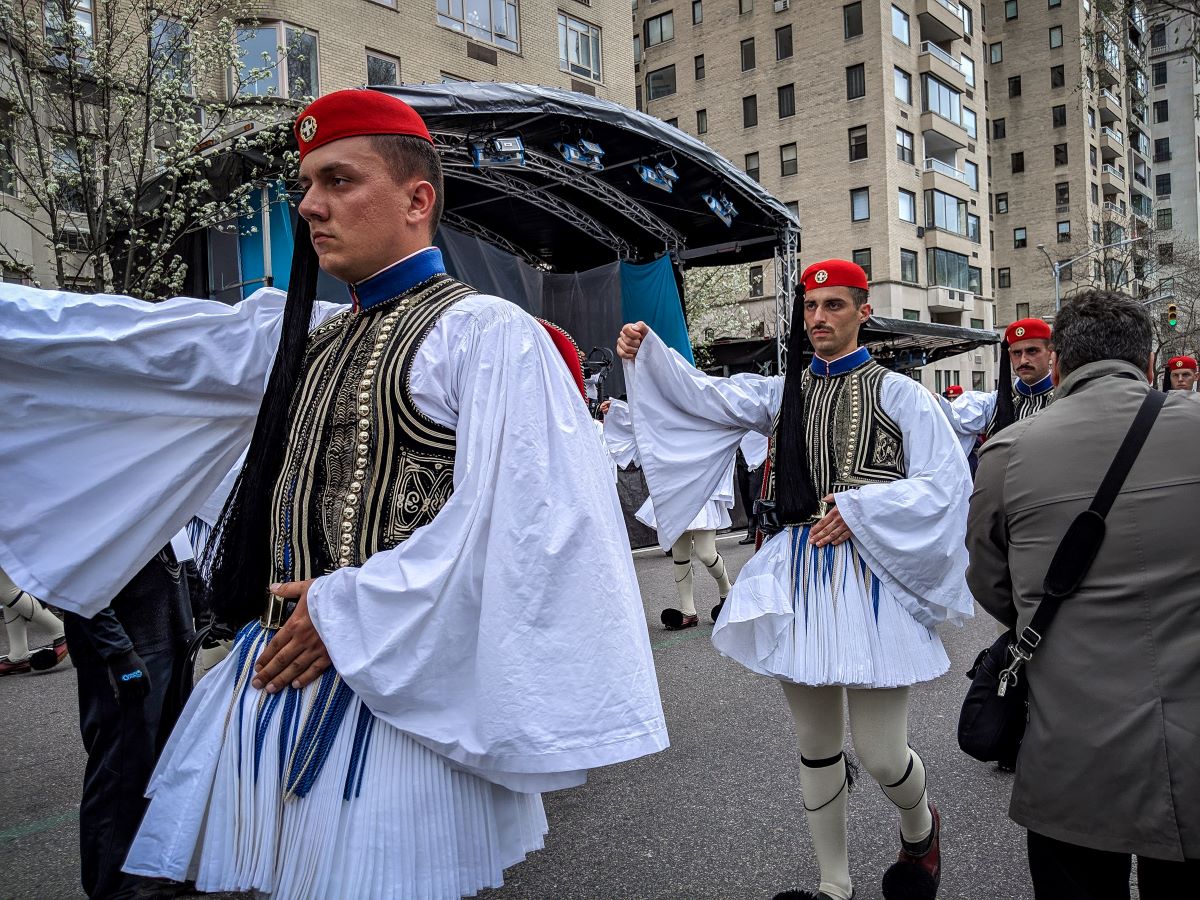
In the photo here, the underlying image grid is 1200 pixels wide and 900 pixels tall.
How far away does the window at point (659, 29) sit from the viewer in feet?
147

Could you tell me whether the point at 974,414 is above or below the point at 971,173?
below

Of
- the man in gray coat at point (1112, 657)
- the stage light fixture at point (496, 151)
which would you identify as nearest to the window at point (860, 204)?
the stage light fixture at point (496, 151)

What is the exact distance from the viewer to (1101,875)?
2.16 metres

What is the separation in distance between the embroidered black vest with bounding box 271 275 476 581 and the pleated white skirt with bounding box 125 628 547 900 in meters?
0.26

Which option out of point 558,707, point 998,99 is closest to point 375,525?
point 558,707

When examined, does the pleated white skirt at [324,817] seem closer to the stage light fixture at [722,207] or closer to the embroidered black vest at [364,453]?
the embroidered black vest at [364,453]

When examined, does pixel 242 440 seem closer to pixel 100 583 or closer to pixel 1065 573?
pixel 100 583

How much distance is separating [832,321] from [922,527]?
858 mm

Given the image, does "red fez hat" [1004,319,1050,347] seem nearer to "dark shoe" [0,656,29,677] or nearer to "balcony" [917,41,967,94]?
"dark shoe" [0,656,29,677]

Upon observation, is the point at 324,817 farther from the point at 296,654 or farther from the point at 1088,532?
the point at 1088,532

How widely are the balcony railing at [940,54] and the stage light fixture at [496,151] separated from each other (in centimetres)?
3507

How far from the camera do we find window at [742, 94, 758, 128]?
138 feet

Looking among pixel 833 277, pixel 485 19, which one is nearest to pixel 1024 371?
pixel 833 277

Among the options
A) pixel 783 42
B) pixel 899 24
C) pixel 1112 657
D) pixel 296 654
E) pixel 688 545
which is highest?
pixel 783 42
